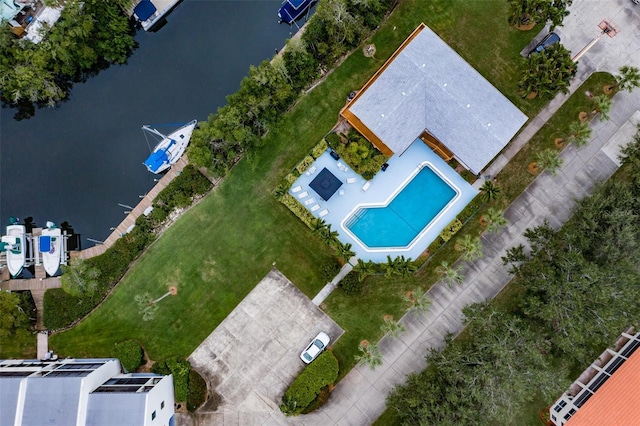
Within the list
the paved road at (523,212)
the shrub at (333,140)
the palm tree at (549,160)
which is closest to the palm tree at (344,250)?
the paved road at (523,212)

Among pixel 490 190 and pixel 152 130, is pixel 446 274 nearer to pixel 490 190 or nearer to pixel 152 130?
pixel 490 190

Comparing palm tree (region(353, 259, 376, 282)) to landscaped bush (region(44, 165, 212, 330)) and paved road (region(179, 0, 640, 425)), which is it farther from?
landscaped bush (region(44, 165, 212, 330))

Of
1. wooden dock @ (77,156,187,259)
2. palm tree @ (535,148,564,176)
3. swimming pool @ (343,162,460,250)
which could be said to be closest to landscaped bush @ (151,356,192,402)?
wooden dock @ (77,156,187,259)

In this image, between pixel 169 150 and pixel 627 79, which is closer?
pixel 627 79

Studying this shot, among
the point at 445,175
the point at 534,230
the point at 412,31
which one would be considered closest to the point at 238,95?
the point at 412,31

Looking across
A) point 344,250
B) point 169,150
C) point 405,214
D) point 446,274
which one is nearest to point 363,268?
point 344,250

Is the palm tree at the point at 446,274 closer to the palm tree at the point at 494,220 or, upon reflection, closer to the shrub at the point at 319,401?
the palm tree at the point at 494,220
